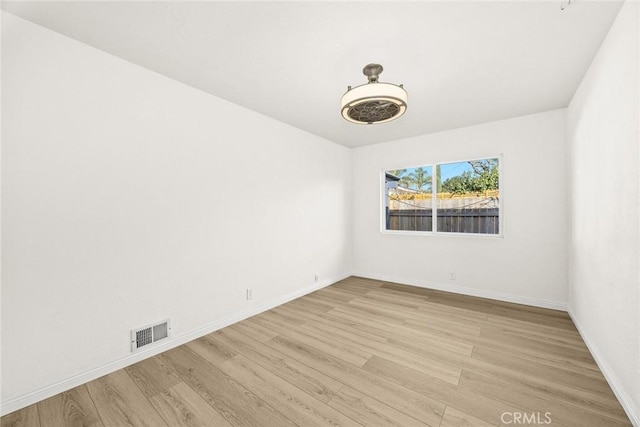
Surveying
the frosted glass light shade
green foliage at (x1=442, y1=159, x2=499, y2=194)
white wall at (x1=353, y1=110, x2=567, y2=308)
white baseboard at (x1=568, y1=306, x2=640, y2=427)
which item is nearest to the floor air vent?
the frosted glass light shade

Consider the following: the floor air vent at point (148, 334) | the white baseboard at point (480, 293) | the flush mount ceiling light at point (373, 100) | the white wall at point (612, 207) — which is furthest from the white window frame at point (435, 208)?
the floor air vent at point (148, 334)

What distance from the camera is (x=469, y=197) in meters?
3.97

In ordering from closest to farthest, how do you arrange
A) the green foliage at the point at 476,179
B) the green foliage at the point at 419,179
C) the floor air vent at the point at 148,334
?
the floor air vent at the point at 148,334 < the green foliage at the point at 476,179 < the green foliage at the point at 419,179

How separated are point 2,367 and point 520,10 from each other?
13.0 ft

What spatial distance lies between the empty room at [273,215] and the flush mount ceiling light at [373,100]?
0.03 m

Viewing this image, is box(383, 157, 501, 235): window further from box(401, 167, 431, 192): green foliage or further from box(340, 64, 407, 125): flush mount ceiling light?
box(340, 64, 407, 125): flush mount ceiling light

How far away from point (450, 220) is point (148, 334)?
4.21m

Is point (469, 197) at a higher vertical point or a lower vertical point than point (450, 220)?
higher

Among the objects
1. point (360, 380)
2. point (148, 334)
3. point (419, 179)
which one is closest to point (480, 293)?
point (419, 179)

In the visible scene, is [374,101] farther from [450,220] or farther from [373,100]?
[450,220]

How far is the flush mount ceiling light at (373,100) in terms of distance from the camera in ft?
6.28

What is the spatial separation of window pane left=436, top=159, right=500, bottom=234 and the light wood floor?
4.63 feet

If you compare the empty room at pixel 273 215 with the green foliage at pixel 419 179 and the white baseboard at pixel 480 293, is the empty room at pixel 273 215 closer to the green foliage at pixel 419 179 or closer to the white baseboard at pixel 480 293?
the white baseboard at pixel 480 293

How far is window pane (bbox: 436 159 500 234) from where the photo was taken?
3742 mm
